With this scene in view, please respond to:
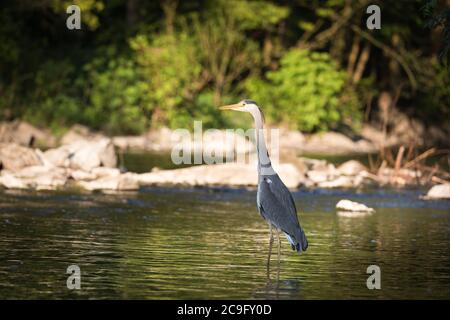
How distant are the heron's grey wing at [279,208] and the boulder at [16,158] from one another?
11.3 metres

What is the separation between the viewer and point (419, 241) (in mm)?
15336

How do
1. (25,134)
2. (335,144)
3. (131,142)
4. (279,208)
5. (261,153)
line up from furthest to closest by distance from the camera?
(335,144)
(131,142)
(25,134)
(261,153)
(279,208)

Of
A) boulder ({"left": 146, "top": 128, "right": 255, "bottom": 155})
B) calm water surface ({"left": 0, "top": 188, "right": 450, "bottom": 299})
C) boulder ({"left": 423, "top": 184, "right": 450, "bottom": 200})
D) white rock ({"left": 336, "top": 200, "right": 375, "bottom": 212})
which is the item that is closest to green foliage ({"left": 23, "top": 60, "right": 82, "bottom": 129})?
boulder ({"left": 146, "top": 128, "right": 255, "bottom": 155})

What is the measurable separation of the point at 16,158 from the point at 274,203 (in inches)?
459

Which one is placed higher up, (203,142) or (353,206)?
(203,142)

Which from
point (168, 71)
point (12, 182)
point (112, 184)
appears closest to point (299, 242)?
point (12, 182)

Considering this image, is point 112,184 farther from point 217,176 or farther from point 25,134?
point 25,134

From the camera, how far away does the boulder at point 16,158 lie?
22.7 metres

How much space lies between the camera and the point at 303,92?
38031 millimetres

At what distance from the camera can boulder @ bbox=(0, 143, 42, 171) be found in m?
22.7

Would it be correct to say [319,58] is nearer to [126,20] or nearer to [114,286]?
[126,20]

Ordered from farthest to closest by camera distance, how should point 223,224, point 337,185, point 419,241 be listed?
point 337,185 < point 223,224 < point 419,241
